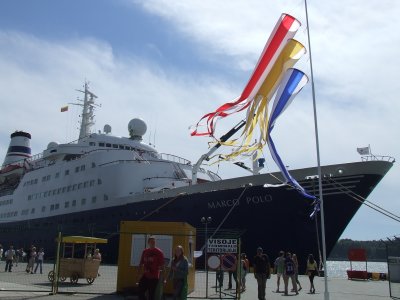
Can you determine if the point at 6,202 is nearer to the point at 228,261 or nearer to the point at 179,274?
the point at 228,261

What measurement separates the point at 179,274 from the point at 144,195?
20.5 m

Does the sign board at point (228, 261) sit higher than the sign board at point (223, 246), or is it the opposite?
the sign board at point (223, 246)

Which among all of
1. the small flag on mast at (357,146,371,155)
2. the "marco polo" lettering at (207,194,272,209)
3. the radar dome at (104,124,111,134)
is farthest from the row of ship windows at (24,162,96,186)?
the small flag on mast at (357,146,371,155)

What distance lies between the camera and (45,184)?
4084 cm

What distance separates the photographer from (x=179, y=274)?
10.1m

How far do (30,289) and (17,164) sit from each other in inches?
1537

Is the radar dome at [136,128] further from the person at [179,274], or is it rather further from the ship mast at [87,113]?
the person at [179,274]

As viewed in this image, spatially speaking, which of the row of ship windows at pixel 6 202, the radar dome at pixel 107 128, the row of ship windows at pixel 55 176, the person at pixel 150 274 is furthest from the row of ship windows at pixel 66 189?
the person at pixel 150 274

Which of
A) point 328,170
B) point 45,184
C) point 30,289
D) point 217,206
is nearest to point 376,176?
point 328,170

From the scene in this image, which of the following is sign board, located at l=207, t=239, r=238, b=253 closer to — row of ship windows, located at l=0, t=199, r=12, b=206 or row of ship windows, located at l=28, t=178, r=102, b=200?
row of ship windows, located at l=28, t=178, r=102, b=200

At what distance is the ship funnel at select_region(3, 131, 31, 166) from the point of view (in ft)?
175

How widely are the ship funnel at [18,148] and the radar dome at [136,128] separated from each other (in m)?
17.5

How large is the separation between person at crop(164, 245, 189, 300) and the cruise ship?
532 cm

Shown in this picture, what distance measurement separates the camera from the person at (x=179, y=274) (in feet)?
33.2
